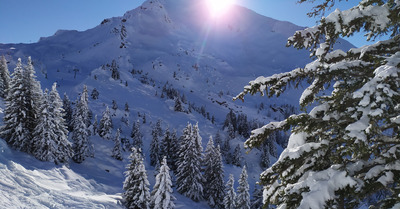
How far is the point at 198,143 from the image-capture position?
4381cm

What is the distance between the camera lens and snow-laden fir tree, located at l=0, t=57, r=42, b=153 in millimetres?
32562

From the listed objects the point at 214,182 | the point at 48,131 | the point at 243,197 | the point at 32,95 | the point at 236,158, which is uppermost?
the point at 32,95

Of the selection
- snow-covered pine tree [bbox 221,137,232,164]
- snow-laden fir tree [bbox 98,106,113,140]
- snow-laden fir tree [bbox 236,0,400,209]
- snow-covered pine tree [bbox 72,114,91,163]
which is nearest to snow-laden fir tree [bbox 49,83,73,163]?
snow-covered pine tree [bbox 72,114,91,163]

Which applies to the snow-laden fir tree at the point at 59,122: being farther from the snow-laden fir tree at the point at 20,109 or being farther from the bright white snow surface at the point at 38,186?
the bright white snow surface at the point at 38,186

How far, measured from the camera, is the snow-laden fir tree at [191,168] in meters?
42.9

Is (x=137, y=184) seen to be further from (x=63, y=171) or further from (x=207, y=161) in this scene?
(x=207, y=161)

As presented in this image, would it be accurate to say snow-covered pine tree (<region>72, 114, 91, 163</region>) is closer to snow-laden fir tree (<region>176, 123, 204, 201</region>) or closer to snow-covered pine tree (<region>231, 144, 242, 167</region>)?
snow-laden fir tree (<region>176, 123, 204, 201</region>)

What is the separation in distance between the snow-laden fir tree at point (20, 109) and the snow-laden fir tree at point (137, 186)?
15782 mm

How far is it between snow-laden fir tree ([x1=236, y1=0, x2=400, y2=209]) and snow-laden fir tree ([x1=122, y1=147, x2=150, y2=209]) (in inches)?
1000

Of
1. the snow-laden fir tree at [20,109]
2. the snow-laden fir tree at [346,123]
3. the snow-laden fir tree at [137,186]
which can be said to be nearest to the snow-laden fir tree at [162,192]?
the snow-laden fir tree at [137,186]

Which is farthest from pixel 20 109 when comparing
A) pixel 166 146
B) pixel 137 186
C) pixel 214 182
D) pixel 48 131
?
pixel 214 182

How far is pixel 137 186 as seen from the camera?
95.6ft

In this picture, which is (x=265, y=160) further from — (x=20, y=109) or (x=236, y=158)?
(x=20, y=109)

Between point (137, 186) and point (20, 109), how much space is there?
19411mm
